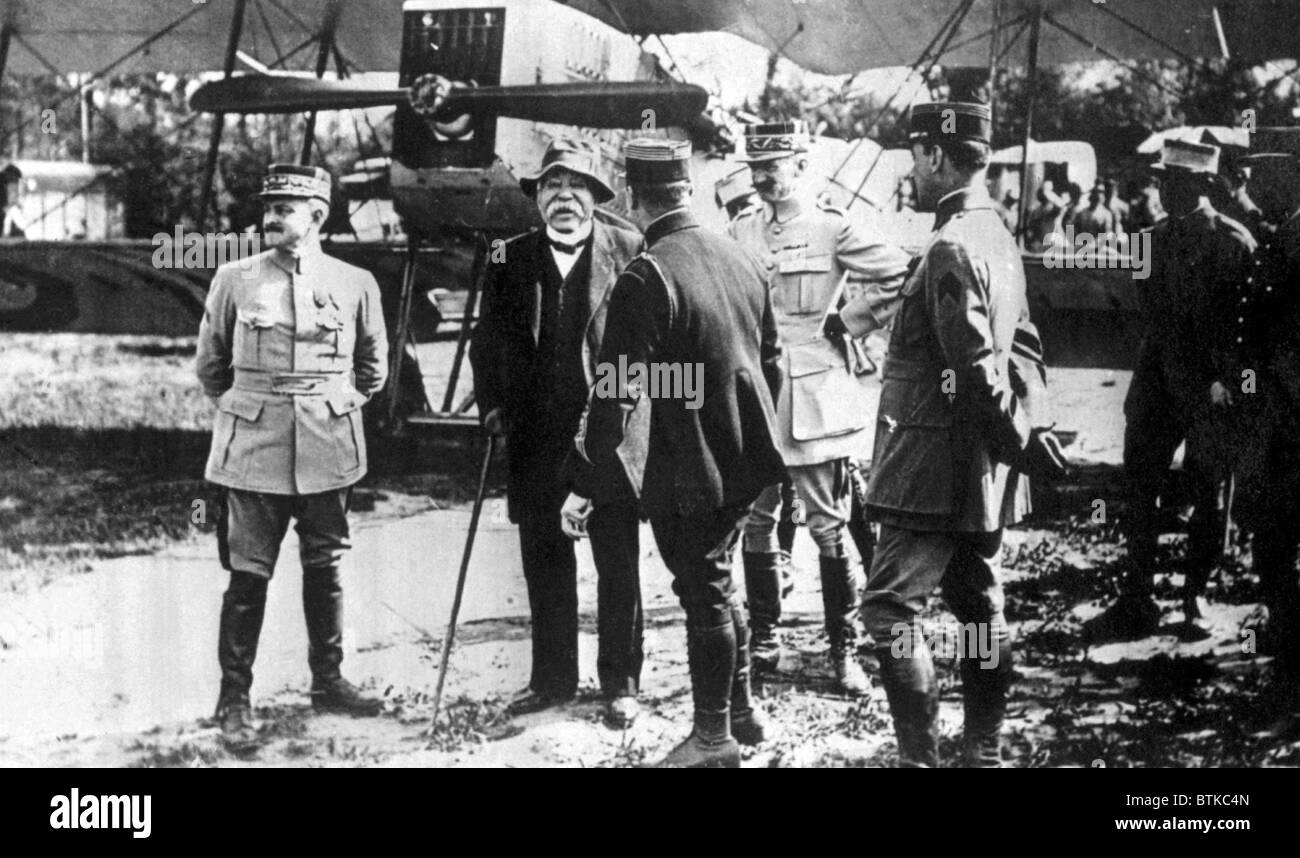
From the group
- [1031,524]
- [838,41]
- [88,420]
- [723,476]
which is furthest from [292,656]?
[838,41]

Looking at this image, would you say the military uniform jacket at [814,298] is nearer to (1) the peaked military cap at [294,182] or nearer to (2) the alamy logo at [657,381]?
(2) the alamy logo at [657,381]

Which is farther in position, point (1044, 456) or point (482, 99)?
point (482, 99)

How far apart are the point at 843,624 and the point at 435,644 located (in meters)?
1.46

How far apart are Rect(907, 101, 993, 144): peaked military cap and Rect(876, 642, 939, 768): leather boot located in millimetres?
1546

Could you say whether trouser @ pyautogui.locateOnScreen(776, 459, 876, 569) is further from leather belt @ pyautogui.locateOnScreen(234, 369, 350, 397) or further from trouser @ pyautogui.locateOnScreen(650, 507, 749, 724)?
leather belt @ pyautogui.locateOnScreen(234, 369, 350, 397)

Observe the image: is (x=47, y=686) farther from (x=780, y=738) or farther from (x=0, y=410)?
(x=780, y=738)

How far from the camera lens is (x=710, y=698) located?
3.65 meters

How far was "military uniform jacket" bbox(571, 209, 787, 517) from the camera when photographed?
3.49m

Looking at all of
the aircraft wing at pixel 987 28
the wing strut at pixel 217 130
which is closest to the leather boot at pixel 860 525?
the aircraft wing at pixel 987 28

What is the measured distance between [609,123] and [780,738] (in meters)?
2.29

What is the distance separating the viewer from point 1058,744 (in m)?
4.09
